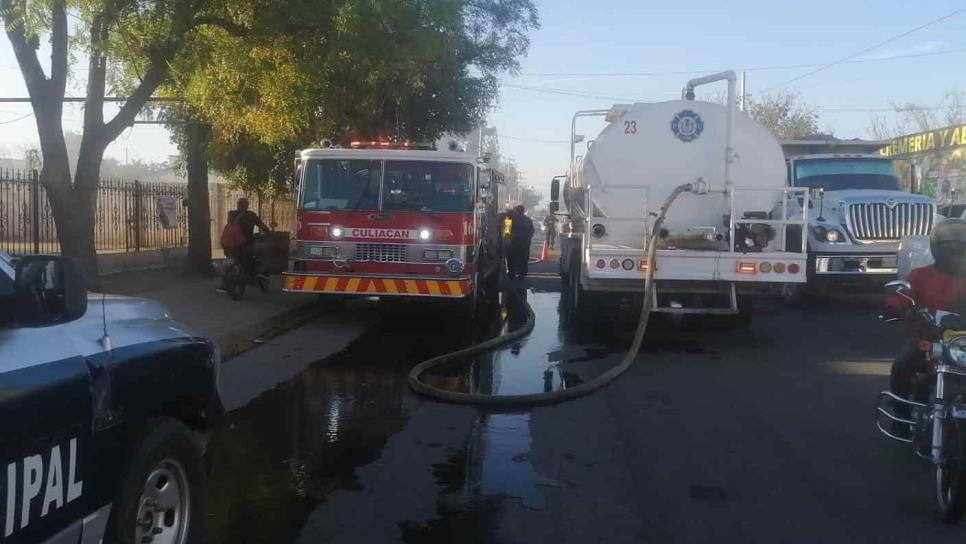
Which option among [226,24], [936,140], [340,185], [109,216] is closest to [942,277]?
[340,185]

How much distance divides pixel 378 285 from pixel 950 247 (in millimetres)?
8167

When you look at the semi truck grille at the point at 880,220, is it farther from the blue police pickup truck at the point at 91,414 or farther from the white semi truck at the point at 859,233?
the blue police pickup truck at the point at 91,414

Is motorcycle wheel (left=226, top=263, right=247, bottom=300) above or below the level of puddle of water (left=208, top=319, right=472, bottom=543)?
above

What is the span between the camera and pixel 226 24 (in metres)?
11.8

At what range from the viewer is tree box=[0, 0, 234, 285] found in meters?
10.6

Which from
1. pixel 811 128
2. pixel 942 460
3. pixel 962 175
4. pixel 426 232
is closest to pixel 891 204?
pixel 426 232

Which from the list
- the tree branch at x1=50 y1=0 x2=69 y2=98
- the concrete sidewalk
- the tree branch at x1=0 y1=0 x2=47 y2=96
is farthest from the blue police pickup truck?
the tree branch at x1=0 y1=0 x2=47 y2=96

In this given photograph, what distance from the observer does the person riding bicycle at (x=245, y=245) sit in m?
15.3

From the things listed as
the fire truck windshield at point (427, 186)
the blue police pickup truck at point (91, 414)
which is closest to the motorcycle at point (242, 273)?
the fire truck windshield at point (427, 186)

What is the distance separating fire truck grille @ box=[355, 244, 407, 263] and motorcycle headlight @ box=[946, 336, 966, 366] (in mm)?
8457

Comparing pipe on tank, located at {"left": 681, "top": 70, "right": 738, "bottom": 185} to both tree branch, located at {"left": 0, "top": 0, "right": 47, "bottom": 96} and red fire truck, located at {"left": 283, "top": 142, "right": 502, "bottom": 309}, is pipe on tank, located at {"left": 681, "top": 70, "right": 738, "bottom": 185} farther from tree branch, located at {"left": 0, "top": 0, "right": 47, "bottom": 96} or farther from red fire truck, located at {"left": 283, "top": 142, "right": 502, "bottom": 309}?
tree branch, located at {"left": 0, "top": 0, "right": 47, "bottom": 96}

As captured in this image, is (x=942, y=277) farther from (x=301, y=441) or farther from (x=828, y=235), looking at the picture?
(x=828, y=235)

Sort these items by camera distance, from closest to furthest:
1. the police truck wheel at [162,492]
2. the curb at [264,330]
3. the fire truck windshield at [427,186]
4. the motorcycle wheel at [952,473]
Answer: the police truck wheel at [162,492]
the motorcycle wheel at [952,473]
the curb at [264,330]
the fire truck windshield at [427,186]

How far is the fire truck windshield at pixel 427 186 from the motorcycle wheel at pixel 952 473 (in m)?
8.37
